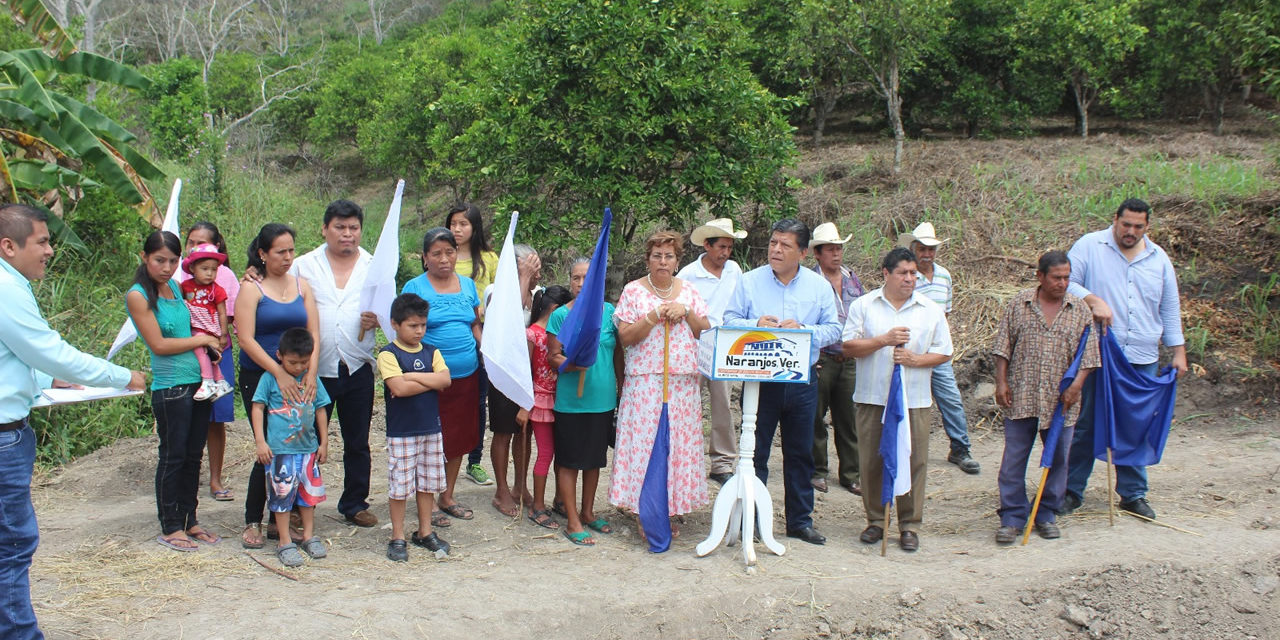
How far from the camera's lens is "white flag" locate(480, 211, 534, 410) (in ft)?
17.1

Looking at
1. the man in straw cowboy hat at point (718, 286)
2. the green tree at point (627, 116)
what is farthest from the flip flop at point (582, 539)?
the green tree at point (627, 116)

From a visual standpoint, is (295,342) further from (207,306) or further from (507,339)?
(507,339)

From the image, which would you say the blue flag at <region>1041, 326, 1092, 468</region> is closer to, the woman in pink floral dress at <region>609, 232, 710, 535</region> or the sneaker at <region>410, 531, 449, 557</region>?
the woman in pink floral dress at <region>609, 232, 710, 535</region>

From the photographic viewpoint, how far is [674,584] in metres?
4.90

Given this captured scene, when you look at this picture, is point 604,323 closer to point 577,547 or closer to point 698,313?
point 698,313

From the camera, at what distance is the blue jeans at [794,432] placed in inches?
215

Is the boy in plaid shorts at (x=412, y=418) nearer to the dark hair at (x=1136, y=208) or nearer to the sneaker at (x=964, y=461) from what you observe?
the sneaker at (x=964, y=461)

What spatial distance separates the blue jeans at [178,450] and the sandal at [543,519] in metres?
1.96

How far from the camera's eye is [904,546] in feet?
17.8

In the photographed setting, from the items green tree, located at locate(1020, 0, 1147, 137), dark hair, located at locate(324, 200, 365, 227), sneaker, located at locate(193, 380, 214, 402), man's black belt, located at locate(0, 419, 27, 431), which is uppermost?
green tree, located at locate(1020, 0, 1147, 137)

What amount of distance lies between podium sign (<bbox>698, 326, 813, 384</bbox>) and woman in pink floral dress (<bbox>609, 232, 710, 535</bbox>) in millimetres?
292

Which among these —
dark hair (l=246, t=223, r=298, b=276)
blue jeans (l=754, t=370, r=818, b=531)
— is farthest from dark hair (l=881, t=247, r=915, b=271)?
dark hair (l=246, t=223, r=298, b=276)

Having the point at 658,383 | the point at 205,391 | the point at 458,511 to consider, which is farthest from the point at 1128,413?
the point at 205,391

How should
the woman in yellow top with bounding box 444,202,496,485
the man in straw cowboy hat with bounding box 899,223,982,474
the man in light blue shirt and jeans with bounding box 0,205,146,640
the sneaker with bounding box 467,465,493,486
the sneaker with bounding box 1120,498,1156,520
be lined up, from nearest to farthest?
1. the man in light blue shirt and jeans with bounding box 0,205,146,640
2. the sneaker with bounding box 1120,498,1156,520
3. the woman in yellow top with bounding box 444,202,496,485
4. the sneaker with bounding box 467,465,493,486
5. the man in straw cowboy hat with bounding box 899,223,982,474
